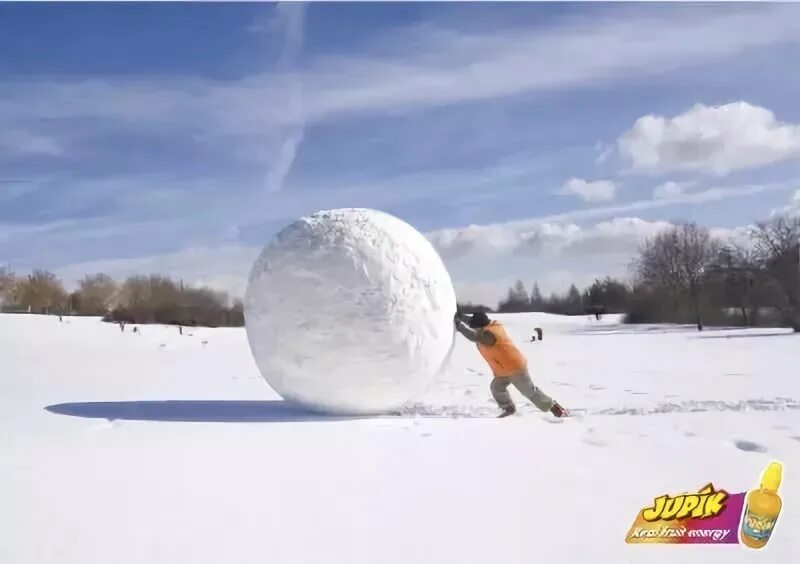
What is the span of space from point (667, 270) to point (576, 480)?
2844 cm

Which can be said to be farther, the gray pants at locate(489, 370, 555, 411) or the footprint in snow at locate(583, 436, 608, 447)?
the gray pants at locate(489, 370, 555, 411)

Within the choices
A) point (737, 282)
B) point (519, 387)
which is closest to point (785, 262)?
point (737, 282)

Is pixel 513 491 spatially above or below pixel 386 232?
below

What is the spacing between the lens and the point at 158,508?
16.1 ft

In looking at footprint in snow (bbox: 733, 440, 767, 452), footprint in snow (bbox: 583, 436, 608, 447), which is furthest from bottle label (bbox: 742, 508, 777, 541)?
footprint in snow (bbox: 583, 436, 608, 447)

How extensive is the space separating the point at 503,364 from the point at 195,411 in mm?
3729

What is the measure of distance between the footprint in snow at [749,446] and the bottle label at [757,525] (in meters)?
1.82

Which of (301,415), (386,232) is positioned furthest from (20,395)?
(386,232)

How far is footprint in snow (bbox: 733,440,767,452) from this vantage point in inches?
244

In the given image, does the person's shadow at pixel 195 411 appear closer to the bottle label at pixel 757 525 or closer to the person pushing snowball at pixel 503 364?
the person pushing snowball at pixel 503 364

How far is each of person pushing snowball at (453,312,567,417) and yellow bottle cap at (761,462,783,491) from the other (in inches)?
134

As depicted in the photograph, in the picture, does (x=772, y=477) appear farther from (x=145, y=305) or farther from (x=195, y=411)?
(x=145, y=305)

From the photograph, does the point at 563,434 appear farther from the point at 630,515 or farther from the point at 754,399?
the point at 754,399

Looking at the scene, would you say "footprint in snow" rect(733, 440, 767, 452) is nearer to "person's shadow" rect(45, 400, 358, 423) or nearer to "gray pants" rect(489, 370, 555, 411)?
"gray pants" rect(489, 370, 555, 411)
